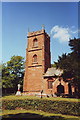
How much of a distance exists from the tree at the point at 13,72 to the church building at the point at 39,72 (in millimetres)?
11693

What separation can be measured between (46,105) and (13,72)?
3375 cm

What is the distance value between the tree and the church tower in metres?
11.7

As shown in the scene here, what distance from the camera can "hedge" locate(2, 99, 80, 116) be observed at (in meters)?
11.9

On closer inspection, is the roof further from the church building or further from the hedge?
the hedge

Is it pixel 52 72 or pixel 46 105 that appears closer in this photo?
pixel 46 105

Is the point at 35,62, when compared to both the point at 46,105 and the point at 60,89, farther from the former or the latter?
the point at 46,105

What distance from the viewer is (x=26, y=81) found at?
30906mm

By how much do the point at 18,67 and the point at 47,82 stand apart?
19984mm

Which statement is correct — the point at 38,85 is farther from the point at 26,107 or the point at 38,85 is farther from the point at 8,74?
the point at 8,74

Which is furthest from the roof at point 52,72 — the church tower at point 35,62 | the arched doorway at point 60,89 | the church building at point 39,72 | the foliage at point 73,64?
the foliage at point 73,64

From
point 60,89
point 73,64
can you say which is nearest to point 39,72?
Answer: point 60,89

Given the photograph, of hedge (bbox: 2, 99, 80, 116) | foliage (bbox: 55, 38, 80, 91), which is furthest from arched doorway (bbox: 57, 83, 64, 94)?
hedge (bbox: 2, 99, 80, 116)

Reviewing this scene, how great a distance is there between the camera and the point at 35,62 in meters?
31.6

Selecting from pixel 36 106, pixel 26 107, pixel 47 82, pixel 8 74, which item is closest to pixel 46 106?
pixel 36 106
